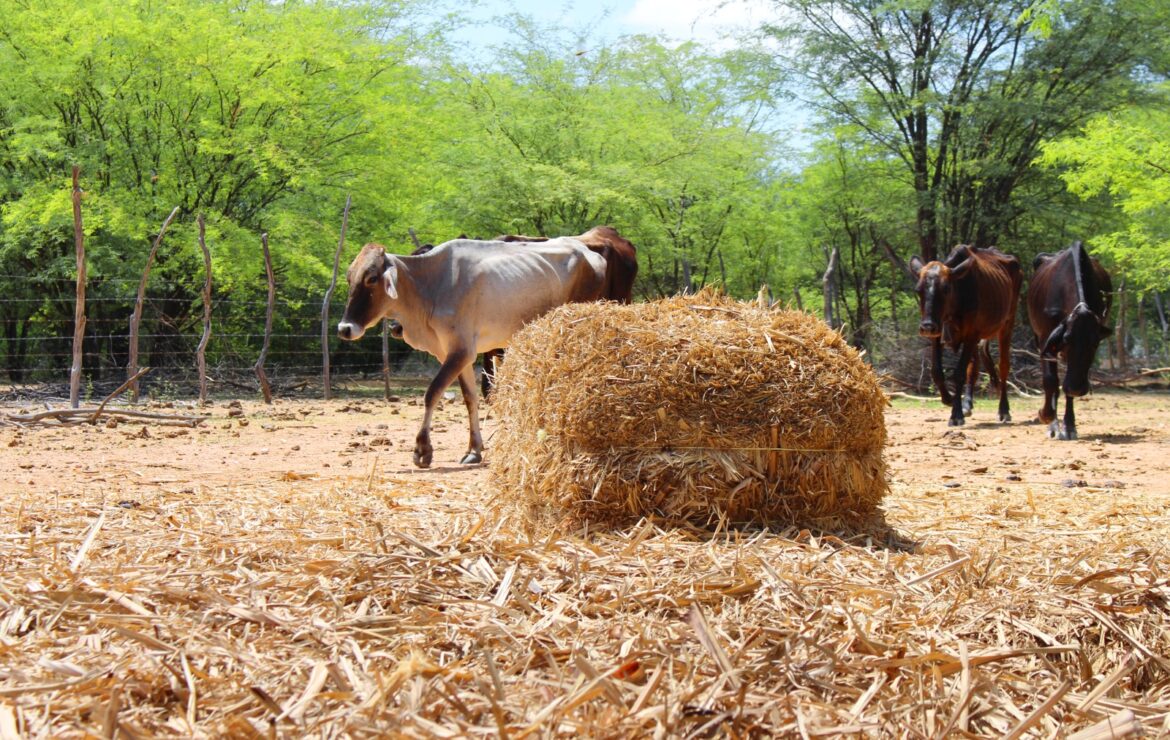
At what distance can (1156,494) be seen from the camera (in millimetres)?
6078

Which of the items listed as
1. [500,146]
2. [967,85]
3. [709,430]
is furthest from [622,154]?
[709,430]

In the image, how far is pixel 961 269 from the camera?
37.9ft

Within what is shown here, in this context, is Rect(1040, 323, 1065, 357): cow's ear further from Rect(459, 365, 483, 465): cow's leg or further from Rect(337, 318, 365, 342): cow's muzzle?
Rect(337, 318, 365, 342): cow's muzzle

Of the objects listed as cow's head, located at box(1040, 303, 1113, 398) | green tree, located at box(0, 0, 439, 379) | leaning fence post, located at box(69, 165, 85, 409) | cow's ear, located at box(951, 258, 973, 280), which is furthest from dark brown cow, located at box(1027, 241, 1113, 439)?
green tree, located at box(0, 0, 439, 379)

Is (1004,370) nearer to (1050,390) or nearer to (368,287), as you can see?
(1050,390)

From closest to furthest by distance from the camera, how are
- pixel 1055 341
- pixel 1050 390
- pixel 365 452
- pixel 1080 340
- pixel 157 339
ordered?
1. pixel 365 452
2. pixel 1080 340
3. pixel 1055 341
4. pixel 1050 390
5. pixel 157 339

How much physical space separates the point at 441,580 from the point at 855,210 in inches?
962

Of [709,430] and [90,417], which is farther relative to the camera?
[90,417]

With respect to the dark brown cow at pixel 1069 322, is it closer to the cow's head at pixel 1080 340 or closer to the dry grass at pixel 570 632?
the cow's head at pixel 1080 340

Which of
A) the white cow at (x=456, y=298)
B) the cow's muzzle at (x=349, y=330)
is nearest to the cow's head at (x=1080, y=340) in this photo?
the white cow at (x=456, y=298)

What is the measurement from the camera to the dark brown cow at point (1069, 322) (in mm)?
9922

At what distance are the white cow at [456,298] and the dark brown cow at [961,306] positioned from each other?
470cm

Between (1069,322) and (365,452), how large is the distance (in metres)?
6.70

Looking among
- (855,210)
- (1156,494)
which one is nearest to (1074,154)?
(855,210)
